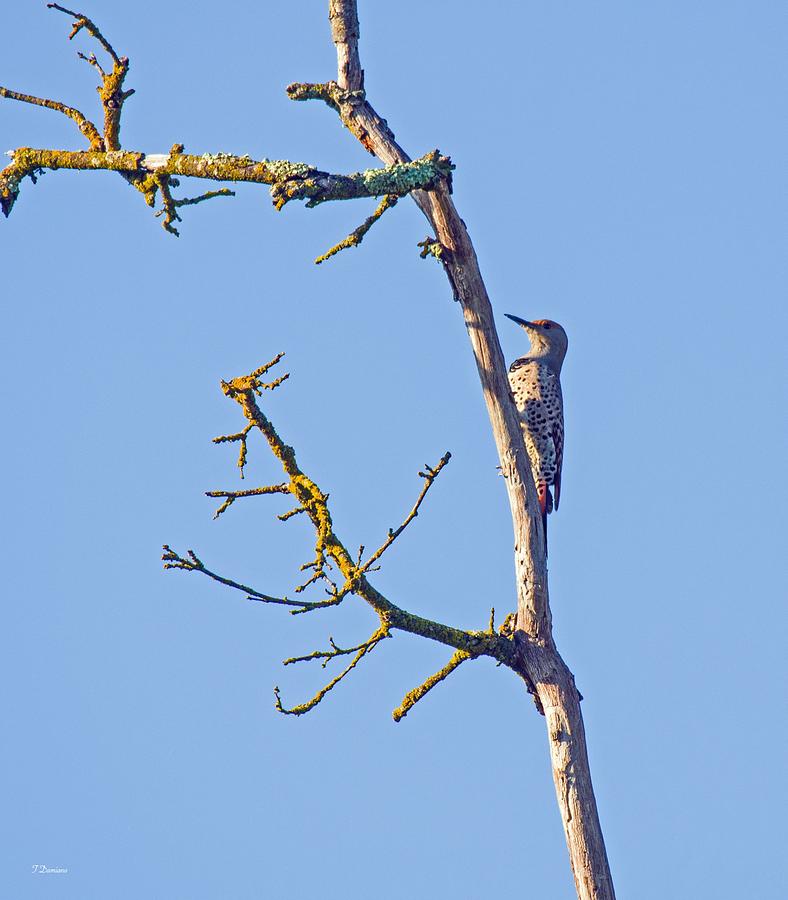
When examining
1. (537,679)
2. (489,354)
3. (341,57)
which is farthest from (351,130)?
(537,679)

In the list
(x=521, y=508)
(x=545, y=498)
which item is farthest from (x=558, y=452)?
(x=521, y=508)

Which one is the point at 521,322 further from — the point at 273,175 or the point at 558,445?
the point at 273,175

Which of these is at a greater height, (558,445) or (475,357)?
(558,445)

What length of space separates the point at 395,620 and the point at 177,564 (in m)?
0.98

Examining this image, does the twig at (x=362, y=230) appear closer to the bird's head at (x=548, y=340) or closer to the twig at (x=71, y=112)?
the twig at (x=71, y=112)

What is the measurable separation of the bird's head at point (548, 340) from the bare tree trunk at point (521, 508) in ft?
14.4

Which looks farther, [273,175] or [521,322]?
[521,322]

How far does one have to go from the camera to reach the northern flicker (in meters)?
9.22

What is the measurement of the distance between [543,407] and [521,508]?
373 centimetres

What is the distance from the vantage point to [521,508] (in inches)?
230

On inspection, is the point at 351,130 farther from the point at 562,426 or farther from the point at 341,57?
the point at 562,426

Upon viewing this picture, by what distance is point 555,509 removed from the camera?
359 inches

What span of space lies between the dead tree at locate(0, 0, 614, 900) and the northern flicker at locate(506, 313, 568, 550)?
3.09m

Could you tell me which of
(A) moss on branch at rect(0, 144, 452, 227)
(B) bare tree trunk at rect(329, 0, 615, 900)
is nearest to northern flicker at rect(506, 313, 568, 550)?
(B) bare tree trunk at rect(329, 0, 615, 900)
